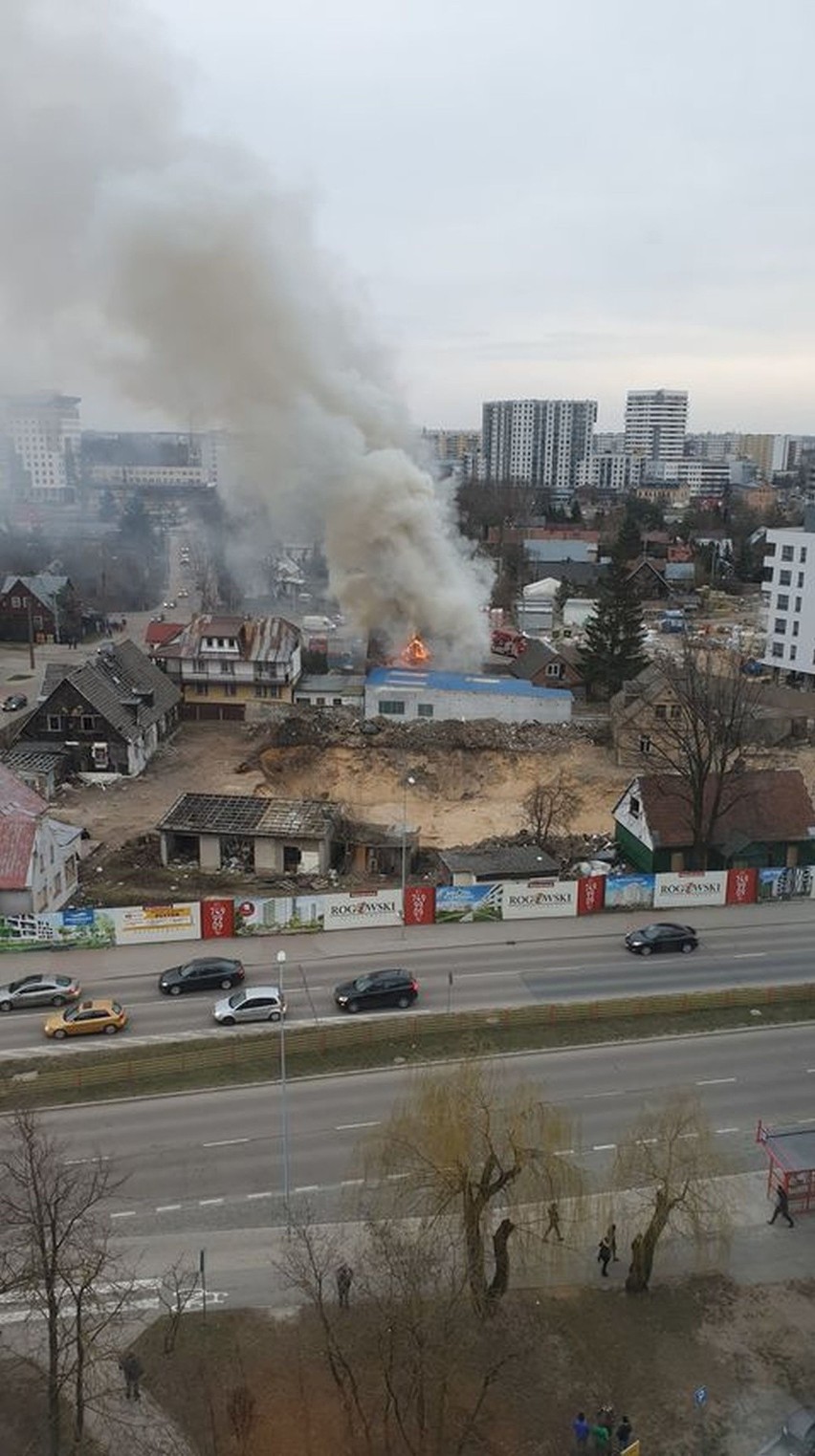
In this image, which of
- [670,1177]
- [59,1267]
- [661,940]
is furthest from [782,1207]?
[59,1267]

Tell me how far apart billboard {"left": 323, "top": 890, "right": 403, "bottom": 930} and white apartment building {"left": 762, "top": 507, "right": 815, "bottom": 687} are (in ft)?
156

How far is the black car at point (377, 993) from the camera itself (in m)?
28.0

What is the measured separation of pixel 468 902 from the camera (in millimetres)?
34000

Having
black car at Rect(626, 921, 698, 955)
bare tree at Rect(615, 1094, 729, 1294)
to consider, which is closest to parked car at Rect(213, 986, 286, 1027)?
black car at Rect(626, 921, 698, 955)

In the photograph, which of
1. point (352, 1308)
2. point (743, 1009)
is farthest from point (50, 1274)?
point (743, 1009)

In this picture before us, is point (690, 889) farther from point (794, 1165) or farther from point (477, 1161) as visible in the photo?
point (477, 1161)

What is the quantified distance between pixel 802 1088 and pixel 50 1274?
17187 millimetres

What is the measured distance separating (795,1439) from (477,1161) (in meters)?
5.65

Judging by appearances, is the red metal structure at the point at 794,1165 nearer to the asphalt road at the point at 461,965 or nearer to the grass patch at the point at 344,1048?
the grass patch at the point at 344,1048

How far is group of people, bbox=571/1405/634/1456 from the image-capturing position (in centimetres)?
1484

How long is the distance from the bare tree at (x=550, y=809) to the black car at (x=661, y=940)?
9.45 m

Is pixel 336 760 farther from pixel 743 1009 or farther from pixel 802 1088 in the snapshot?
pixel 802 1088

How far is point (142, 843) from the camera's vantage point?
4181 cm

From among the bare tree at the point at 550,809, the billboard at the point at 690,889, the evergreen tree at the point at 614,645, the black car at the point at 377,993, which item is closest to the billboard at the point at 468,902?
the billboard at the point at 690,889
